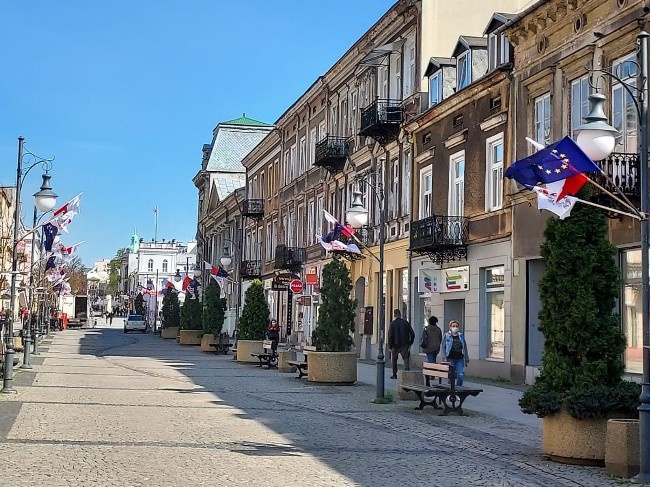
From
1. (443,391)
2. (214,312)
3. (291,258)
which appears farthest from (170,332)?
(443,391)

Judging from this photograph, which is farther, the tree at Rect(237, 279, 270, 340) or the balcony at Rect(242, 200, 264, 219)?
the balcony at Rect(242, 200, 264, 219)

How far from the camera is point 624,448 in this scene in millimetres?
10242

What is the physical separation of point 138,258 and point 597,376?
488 ft

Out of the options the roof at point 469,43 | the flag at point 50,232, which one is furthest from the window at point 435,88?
the flag at point 50,232

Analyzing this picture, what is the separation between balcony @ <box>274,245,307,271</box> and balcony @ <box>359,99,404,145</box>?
532 inches

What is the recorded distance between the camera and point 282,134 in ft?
173

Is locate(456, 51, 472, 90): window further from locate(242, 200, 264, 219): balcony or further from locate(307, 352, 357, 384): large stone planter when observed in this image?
locate(242, 200, 264, 219): balcony

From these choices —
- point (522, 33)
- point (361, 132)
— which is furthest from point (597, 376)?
point (361, 132)

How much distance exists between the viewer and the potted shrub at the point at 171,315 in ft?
207

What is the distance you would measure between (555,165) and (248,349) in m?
22.8

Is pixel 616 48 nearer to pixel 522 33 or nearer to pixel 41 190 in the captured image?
pixel 522 33

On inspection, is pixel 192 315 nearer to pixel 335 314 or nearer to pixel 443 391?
pixel 335 314

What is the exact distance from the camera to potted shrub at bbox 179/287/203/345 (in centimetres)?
5094

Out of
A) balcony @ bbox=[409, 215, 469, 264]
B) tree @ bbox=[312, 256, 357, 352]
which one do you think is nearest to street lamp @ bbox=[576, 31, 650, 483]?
tree @ bbox=[312, 256, 357, 352]
